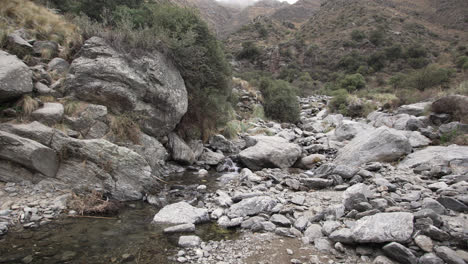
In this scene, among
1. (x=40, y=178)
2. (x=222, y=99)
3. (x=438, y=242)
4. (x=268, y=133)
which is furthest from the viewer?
(x=268, y=133)

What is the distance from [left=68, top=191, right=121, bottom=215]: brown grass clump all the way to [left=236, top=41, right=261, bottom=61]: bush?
129 feet

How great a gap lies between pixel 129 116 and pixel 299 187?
4.95m

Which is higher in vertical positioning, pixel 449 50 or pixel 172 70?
pixel 449 50

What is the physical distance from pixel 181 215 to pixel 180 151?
369cm

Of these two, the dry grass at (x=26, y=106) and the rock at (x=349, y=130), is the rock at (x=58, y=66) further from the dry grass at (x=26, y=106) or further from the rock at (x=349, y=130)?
the rock at (x=349, y=130)

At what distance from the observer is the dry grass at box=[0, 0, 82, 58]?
7.10 meters

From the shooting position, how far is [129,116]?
21.5ft

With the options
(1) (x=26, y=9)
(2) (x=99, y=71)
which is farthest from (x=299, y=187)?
(1) (x=26, y=9)

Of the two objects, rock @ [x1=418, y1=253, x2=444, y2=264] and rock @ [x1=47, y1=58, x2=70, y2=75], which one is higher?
rock @ [x1=47, y1=58, x2=70, y2=75]

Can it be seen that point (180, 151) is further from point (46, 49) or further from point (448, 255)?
point (448, 255)

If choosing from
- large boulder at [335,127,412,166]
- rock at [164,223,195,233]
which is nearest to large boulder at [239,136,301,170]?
large boulder at [335,127,412,166]

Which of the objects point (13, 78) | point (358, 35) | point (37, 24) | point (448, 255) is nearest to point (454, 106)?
point (448, 255)

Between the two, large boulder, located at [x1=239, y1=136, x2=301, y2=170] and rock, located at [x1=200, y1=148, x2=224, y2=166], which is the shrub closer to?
large boulder, located at [x1=239, y1=136, x2=301, y2=170]

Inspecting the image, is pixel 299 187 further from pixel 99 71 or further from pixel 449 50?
pixel 449 50
